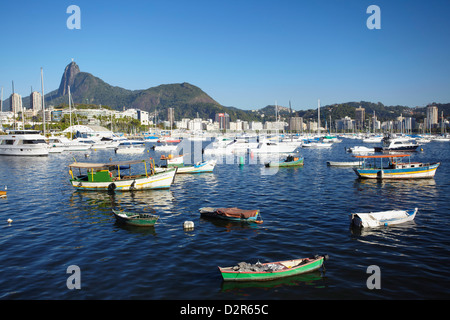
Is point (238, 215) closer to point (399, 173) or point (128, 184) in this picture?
point (128, 184)

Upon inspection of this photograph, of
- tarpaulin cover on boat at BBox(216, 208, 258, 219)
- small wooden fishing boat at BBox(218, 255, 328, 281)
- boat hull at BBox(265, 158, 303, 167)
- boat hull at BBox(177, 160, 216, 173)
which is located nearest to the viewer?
small wooden fishing boat at BBox(218, 255, 328, 281)

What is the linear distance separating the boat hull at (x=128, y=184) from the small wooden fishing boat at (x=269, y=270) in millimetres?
24751

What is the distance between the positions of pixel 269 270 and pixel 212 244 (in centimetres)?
633

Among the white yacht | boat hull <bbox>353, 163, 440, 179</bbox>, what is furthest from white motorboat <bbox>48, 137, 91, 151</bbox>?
boat hull <bbox>353, 163, 440, 179</bbox>

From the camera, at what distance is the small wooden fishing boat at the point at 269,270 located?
54.0 ft

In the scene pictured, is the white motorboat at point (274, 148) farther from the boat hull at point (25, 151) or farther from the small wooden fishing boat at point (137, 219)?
the small wooden fishing boat at point (137, 219)

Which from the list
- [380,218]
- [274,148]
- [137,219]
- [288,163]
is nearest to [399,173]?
[288,163]

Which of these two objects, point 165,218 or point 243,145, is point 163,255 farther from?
point 243,145

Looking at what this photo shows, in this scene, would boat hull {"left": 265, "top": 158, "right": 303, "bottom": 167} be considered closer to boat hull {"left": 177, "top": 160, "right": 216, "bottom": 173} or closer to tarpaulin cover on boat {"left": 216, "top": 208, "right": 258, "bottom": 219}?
boat hull {"left": 177, "top": 160, "right": 216, "bottom": 173}

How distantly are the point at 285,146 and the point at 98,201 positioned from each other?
6836 cm

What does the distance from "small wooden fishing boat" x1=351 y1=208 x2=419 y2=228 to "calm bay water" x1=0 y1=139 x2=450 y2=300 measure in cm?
61

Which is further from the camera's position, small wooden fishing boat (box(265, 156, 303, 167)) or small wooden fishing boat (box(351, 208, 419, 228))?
small wooden fishing boat (box(265, 156, 303, 167))

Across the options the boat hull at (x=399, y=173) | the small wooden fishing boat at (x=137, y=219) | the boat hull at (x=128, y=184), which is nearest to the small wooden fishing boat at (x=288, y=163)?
the boat hull at (x=399, y=173)

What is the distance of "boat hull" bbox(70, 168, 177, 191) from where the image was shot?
38375 millimetres
